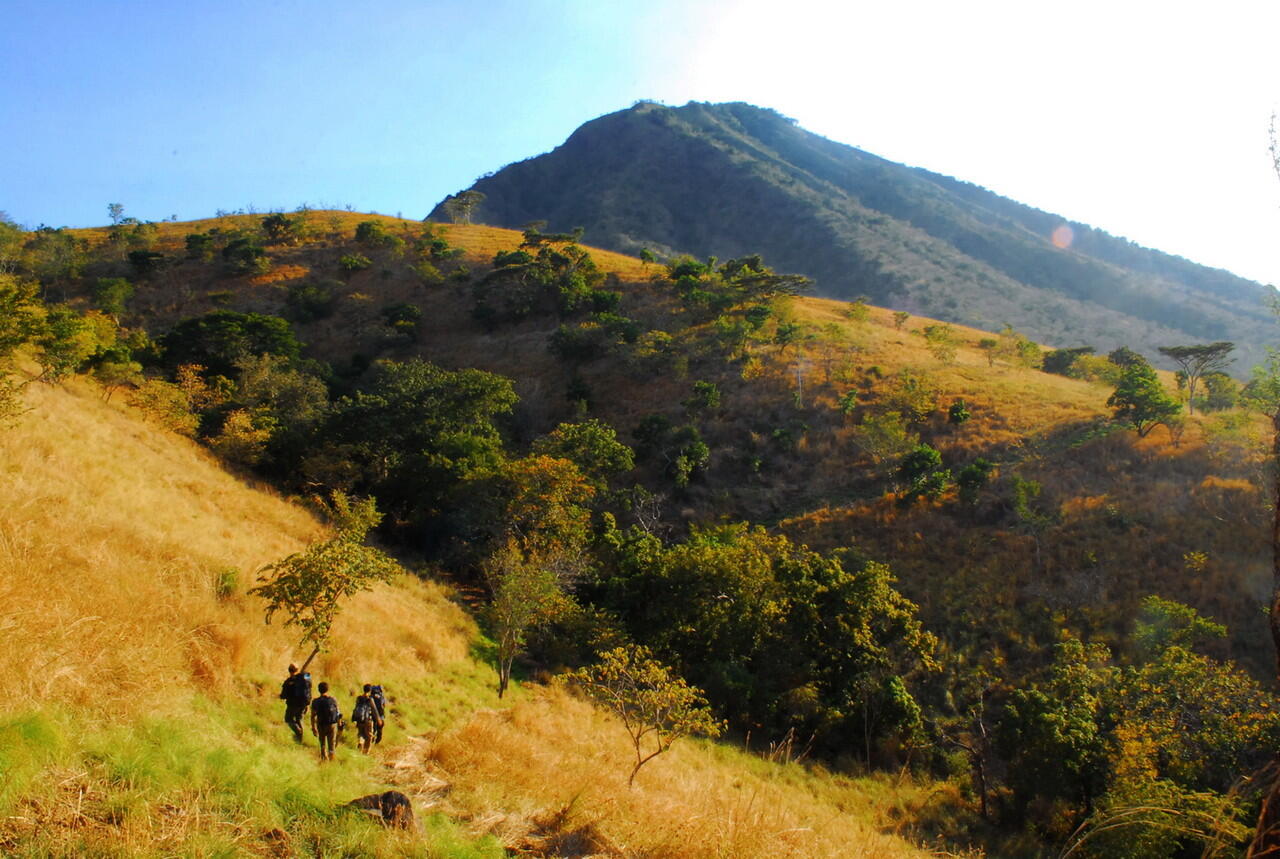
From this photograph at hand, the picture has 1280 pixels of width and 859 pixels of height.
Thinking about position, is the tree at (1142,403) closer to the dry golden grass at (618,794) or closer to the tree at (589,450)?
the dry golden grass at (618,794)

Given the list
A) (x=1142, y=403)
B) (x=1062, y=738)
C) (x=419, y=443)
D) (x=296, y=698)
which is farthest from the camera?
(x=419, y=443)

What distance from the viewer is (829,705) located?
17266 mm

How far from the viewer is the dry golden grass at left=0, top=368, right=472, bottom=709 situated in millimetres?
7012

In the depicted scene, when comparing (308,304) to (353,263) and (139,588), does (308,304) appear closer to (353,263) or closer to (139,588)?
(353,263)

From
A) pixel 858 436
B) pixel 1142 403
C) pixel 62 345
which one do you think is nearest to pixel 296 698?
pixel 62 345

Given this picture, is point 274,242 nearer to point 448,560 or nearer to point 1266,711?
point 448,560

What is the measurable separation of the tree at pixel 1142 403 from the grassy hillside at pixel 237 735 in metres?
22.0

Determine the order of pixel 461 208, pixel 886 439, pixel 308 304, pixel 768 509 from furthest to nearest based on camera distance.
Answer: pixel 461 208 < pixel 308 304 < pixel 768 509 < pixel 886 439

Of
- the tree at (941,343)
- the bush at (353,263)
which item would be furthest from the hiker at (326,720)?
the bush at (353,263)

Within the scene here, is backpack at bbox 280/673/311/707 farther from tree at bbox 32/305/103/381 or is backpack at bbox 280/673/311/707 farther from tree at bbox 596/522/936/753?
tree at bbox 32/305/103/381

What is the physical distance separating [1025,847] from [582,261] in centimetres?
4930

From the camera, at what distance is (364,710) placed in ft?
31.3

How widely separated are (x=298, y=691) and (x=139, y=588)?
10.5ft

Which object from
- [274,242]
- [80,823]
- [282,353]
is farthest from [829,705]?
[274,242]
